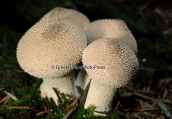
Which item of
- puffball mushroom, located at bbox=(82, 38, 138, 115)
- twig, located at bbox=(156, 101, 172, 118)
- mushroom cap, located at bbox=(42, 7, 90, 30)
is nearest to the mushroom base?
puffball mushroom, located at bbox=(82, 38, 138, 115)

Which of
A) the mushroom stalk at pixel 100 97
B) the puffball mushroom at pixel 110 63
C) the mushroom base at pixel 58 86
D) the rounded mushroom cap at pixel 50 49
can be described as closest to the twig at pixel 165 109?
the mushroom stalk at pixel 100 97

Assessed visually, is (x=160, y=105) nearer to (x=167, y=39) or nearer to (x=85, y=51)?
(x=85, y=51)

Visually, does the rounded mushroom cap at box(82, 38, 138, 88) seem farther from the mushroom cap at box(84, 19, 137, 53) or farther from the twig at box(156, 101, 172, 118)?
the twig at box(156, 101, 172, 118)

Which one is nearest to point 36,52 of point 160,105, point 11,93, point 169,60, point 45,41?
point 45,41

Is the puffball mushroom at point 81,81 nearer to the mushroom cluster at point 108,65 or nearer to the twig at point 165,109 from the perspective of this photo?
the mushroom cluster at point 108,65

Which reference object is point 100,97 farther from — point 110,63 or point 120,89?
point 120,89
